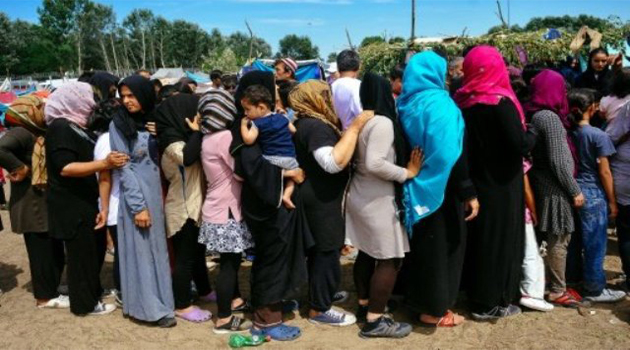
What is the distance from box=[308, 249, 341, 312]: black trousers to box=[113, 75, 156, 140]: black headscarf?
1488mm

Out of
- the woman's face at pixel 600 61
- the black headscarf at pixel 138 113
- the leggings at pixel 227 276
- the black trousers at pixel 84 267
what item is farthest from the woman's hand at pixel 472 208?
the woman's face at pixel 600 61

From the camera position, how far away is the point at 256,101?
2988 mm

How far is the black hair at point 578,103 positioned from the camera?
3.44 metres

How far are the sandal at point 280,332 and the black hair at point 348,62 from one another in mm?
2230

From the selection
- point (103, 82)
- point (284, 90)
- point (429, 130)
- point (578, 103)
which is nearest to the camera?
point (429, 130)

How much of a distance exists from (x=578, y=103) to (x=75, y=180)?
3634mm

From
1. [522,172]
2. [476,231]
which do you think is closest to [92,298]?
[476,231]

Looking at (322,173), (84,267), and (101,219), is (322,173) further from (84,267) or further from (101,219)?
(84,267)

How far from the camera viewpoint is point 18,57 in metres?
59.7

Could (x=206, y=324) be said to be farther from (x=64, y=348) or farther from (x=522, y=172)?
(x=522, y=172)

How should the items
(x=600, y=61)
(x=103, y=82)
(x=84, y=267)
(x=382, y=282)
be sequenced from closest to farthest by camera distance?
1. (x=382, y=282)
2. (x=84, y=267)
3. (x=103, y=82)
4. (x=600, y=61)

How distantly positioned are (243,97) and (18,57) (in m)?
68.7

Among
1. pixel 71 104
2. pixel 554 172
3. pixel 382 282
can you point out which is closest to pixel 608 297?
pixel 554 172

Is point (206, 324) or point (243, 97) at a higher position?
point (243, 97)
